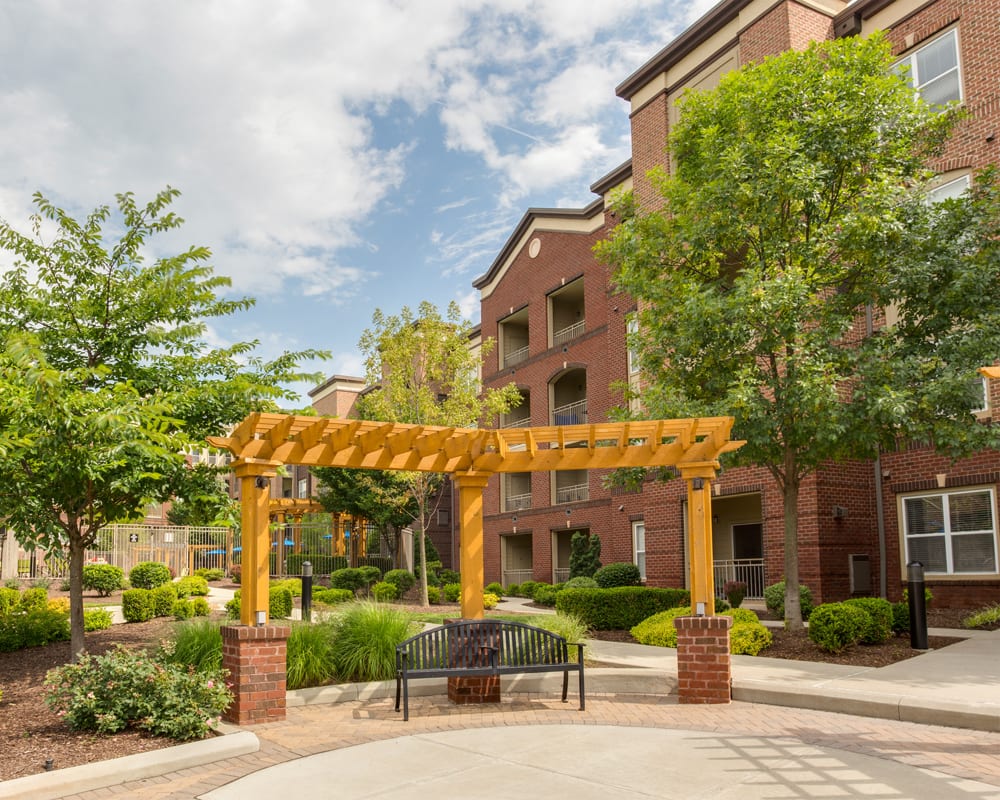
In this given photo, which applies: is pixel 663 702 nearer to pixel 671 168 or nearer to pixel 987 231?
pixel 987 231

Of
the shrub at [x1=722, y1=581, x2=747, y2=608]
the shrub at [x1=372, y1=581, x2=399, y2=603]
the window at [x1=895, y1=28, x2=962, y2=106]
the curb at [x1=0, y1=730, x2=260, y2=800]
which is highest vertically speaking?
the window at [x1=895, y1=28, x2=962, y2=106]

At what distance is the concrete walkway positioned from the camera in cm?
588

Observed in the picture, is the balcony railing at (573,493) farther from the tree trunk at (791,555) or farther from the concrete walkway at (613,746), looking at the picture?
the concrete walkway at (613,746)

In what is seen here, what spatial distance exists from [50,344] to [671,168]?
1641cm

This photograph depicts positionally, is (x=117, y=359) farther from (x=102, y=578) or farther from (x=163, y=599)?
(x=102, y=578)

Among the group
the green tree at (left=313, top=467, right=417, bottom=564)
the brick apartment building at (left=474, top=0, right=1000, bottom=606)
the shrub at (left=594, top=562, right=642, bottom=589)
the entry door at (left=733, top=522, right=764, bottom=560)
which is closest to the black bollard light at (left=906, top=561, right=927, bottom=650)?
the brick apartment building at (left=474, top=0, right=1000, bottom=606)

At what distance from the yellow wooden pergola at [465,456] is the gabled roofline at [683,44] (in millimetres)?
14025

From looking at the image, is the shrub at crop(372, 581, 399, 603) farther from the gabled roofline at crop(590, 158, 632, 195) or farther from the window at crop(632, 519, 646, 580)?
the gabled roofline at crop(590, 158, 632, 195)

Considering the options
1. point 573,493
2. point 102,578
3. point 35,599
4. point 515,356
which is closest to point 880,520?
point 573,493

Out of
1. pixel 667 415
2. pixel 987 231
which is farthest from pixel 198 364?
pixel 987 231

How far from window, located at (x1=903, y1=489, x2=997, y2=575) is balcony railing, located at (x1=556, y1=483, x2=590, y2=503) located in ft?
41.3

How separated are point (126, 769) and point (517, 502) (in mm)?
26263

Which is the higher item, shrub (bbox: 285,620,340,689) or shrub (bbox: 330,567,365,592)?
shrub (bbox: 285,620,340,689)

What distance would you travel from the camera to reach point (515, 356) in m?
33.3
